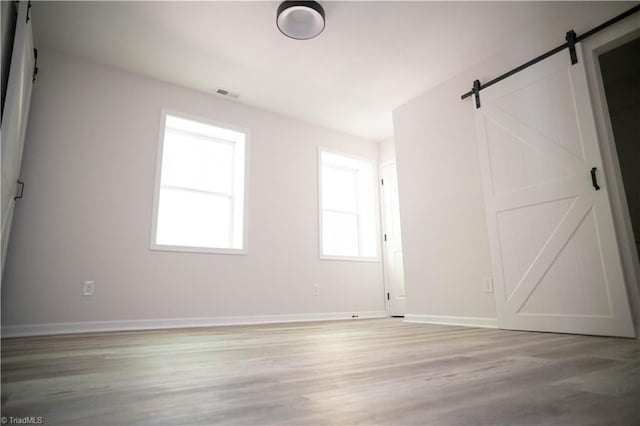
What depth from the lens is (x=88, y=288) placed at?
123 inches

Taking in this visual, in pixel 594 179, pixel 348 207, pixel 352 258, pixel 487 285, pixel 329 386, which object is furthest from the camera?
pixel 348 207

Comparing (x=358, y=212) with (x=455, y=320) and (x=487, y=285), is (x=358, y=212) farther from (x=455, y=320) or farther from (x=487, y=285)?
(x=487, y=285)

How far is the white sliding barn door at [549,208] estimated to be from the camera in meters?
2.41

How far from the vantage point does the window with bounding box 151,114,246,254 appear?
379 centimetres

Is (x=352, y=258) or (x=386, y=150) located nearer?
(x=352, y=258)

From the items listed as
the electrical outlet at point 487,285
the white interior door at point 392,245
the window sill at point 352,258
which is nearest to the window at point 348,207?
the window sill at point 352,258

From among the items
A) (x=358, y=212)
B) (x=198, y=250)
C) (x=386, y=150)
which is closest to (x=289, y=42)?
(x=198, y=250)

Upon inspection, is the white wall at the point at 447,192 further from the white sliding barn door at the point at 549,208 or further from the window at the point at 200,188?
the window at the point at 200,188

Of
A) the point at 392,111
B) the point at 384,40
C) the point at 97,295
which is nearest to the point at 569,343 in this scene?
the point at 384,40

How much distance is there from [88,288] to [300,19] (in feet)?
9.68

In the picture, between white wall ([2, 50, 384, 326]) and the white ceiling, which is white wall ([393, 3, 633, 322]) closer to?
the white ceiling

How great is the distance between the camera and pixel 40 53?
326 centimetres

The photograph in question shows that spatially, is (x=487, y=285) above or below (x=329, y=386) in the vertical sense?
above

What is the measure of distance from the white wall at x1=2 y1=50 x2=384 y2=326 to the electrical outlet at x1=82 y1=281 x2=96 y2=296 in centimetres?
4
